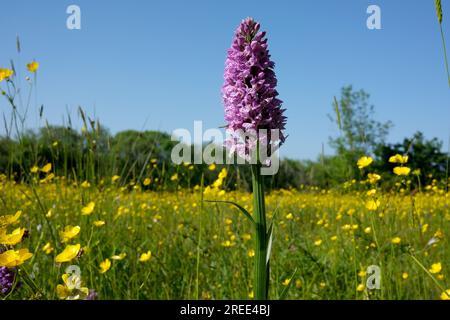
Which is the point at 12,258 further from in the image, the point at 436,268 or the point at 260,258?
the point at 436,268

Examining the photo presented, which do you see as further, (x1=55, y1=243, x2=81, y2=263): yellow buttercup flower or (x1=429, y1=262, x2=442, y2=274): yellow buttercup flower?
(x1=429, y1=262, x2=442, y2=274): yellow buttercup flower

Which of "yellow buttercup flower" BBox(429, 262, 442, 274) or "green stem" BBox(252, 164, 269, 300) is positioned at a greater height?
"green stem" BBox(252, 164, 269, 300)

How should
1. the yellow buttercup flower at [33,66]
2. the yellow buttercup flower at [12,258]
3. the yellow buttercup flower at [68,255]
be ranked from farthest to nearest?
the yellow buttercup flower at [33,66]
the yellow buttercup flower at [68,255]
the yellow buttercup flower at [12,258]

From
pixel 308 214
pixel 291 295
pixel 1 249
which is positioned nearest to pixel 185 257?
pixel 291 295

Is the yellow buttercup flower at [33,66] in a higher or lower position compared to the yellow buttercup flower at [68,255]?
higher

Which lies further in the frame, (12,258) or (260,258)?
(260,258)

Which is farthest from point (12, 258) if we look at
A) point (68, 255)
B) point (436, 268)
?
point (436, 268)

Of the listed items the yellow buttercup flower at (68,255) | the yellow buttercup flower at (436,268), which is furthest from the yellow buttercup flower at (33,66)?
the yellow buttercup flower at (436,268)

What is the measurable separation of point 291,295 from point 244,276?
1.11ft

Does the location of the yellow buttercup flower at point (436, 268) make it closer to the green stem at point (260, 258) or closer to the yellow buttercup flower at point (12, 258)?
the green stem at point (260, 258)

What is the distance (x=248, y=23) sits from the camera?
1.44m

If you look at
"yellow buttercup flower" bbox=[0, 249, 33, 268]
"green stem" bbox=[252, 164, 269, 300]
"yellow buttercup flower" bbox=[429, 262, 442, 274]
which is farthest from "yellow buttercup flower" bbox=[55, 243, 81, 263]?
"yellow buttercup flower" bbox=[429, 262, 442, 274]

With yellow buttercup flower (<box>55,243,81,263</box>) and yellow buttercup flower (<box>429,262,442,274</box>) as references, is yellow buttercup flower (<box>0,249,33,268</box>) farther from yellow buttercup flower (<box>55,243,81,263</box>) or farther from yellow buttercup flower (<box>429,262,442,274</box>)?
yellow buttercup flower (<box>429,262,442,274</box>)
